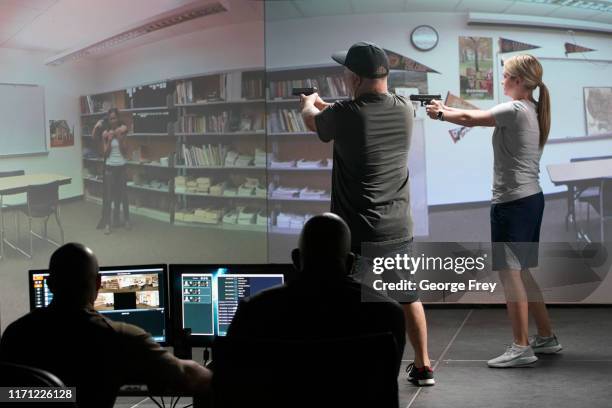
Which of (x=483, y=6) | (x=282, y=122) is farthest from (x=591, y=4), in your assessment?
(x=282, y=122)

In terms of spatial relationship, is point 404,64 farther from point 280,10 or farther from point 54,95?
point 54,95

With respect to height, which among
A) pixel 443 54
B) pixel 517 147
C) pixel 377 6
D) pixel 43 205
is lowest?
pixel 43 205

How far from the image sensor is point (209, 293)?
11.2ft

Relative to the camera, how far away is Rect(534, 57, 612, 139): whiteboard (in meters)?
6.43

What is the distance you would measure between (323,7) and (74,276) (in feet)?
15.3

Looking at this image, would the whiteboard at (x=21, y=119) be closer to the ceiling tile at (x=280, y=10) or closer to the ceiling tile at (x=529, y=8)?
the ceiling tile at (x=280, y=10)

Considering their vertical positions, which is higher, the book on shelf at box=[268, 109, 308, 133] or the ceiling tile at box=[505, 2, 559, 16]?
the ceiling tile at box=[505, 2, 559, 16]

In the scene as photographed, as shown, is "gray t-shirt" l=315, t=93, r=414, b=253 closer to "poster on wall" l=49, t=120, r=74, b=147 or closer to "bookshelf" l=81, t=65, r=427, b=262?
"bookshelf" l=81, t=65, r=427, b=262

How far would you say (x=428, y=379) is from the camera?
4500 mm

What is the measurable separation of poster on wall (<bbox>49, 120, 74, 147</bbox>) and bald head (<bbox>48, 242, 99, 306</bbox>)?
4.12 meters

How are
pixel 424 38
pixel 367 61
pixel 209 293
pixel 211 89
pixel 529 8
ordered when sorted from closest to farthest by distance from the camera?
1. pixel 209 293
2. pixel 367 61
3. pixel 529 8
4. pixel 424 38
5. pixel 211 89

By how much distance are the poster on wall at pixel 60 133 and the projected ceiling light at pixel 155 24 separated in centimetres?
46

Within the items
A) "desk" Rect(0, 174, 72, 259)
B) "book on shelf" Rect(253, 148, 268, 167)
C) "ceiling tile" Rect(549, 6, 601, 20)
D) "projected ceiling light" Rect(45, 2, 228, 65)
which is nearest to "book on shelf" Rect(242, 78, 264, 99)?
"book on shelf" Rect(253, 148, 268, 167)

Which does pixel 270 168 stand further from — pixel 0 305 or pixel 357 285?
pixel 357 285
